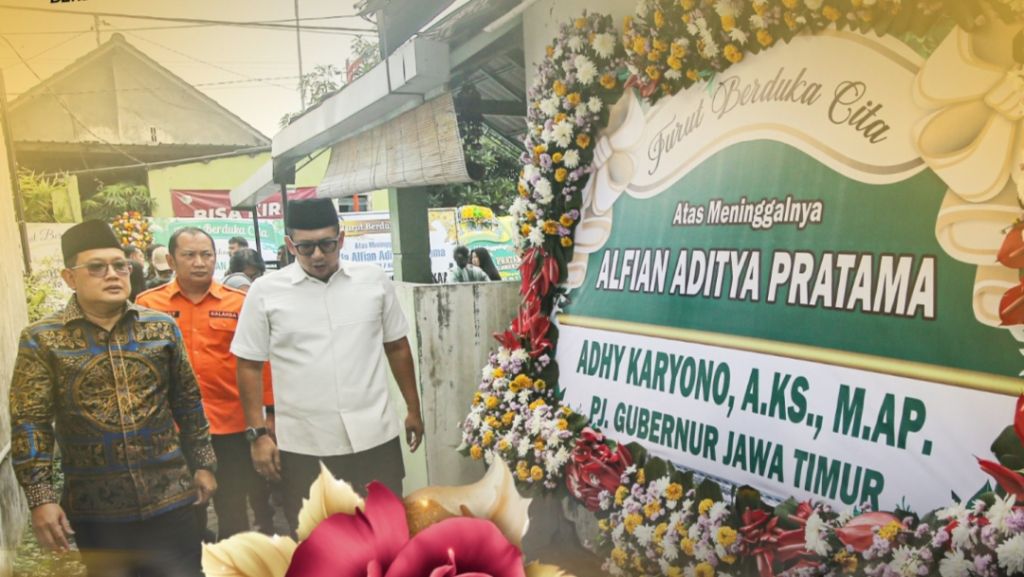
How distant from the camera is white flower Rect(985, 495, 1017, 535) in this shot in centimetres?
95

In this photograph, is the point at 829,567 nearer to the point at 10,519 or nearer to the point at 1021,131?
the point at 1021,131

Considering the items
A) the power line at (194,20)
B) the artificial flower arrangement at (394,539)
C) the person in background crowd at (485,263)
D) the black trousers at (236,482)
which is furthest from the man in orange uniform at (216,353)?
the person in background crowd at (485,263)

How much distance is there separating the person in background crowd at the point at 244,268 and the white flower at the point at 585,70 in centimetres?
96

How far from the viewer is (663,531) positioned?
1.48m

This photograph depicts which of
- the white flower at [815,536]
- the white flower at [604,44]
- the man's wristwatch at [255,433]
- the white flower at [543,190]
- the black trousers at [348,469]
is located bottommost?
the white flower at [815,536]

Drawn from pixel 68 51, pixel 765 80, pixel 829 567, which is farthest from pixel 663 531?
pixel 68 51

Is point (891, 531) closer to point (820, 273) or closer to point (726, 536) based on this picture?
point (726, 536)

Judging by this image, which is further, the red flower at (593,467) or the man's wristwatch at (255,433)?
the red flower at (593,467)

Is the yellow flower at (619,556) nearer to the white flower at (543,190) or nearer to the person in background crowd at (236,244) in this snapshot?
the white flower at (543,190)

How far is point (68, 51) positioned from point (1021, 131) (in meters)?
1.42

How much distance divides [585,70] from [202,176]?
0.99 metres

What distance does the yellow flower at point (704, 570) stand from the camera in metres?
1.38

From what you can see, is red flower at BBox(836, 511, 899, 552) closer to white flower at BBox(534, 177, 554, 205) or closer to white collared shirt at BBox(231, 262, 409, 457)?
white collared shirt at BBox(231, 262, 409, 457)

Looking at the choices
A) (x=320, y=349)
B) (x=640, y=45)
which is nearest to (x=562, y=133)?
(x=640, y=45)
